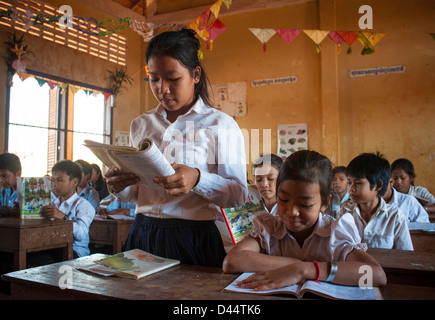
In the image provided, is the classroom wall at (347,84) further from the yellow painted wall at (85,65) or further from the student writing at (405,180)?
the yellow painted wall at (85,65)

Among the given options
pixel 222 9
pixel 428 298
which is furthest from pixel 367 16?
pixel 428 298

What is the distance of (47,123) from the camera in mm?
5551

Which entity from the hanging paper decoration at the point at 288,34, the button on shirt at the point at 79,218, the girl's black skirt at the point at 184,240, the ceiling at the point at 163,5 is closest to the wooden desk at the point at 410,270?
the girl's black skirt at the point at 184,240

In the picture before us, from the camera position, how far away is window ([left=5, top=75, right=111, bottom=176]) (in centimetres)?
520

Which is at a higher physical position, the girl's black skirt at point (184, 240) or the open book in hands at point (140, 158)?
the open book in hands at point (140, 158)

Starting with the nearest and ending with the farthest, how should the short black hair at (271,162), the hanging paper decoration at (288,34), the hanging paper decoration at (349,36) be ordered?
the short black hair at (271,162) < the hanging paper decoration at (349,36) < the hanging paper decoration at (288,34)

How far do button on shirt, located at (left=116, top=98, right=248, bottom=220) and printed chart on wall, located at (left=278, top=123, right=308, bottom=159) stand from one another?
4723mm

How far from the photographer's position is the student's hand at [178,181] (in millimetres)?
1011

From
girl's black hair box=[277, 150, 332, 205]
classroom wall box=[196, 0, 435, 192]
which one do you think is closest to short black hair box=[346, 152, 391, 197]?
girl's black hair box=[277, 150, 332, 205]

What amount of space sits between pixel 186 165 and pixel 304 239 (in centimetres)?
45

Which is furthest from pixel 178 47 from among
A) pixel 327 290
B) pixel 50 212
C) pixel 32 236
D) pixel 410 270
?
pixel 50 212
